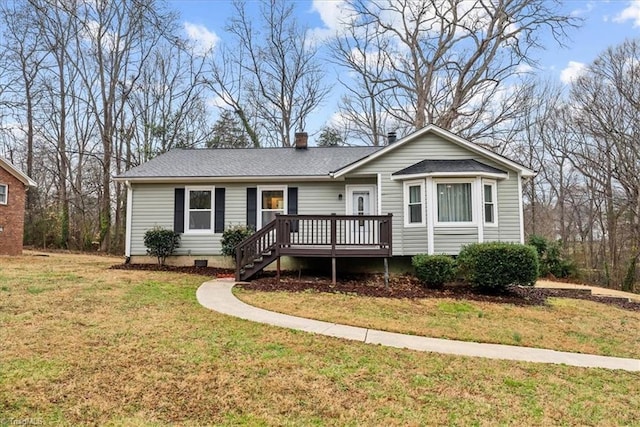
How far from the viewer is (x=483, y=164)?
12.3m

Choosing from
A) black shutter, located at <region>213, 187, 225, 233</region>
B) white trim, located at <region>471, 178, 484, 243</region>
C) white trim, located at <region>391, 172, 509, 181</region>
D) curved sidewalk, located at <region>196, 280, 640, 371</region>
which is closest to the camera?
curved sidewalk, located at <region>196, 280, 640, 371</region>

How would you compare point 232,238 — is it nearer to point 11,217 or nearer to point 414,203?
point 414,203

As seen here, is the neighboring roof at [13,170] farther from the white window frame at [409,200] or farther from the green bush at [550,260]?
the green bush at [550,260]

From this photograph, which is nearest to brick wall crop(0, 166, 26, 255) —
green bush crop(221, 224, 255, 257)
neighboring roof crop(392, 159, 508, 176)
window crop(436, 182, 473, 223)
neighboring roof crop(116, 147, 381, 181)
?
neighboring roof crop(116, 147, 381, 181)

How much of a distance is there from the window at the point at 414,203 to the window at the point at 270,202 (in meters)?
4.04

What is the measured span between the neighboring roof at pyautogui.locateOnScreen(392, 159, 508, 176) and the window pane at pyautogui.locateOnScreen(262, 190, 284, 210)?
12.7 feet

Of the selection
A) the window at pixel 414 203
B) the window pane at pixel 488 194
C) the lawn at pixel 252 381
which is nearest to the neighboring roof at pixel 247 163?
the window at pixel 414 203

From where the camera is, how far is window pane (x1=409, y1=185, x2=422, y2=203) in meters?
12.2

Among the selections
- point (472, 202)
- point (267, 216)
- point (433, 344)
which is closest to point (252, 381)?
point (433, 344)

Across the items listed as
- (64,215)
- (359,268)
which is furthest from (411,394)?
(64,215)

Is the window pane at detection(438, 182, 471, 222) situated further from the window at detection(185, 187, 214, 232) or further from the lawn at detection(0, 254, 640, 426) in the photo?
the window at detection(185, 187, 214, 232)

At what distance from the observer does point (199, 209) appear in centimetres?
1377

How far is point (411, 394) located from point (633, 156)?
71.1 ft

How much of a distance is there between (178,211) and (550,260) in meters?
14.7
